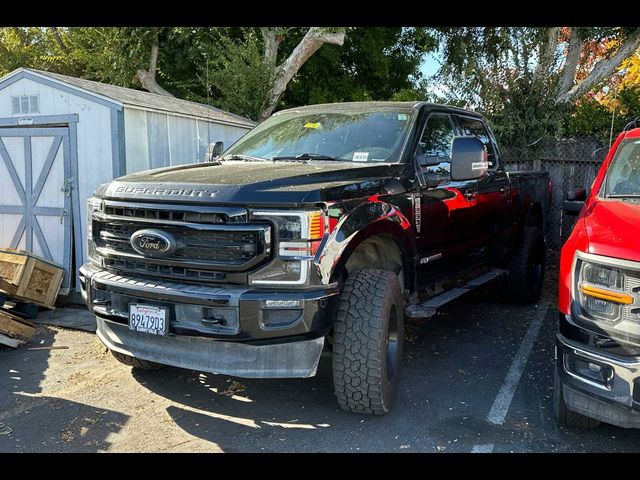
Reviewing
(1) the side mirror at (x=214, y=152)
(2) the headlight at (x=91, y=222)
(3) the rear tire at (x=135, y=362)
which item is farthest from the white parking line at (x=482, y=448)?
(1) the side mirror at (x=214, y=152)

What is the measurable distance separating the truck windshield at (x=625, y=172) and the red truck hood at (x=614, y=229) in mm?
238

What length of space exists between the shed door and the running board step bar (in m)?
4.56

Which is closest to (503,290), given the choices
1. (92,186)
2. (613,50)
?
(92,186)

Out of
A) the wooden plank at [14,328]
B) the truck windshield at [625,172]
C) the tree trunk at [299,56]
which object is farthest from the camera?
the tree trunk at [299,56]

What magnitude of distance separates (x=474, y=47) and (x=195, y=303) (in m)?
12.4

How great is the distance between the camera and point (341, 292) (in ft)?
12.1

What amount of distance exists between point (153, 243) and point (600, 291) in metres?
2.61

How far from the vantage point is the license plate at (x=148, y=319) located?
3.50m

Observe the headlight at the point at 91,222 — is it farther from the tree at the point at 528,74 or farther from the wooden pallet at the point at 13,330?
the tree at the point at 528,74

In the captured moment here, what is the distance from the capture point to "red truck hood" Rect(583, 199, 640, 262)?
2.98 m

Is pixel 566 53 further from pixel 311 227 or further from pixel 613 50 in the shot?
pixel 311 227

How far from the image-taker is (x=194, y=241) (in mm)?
3469

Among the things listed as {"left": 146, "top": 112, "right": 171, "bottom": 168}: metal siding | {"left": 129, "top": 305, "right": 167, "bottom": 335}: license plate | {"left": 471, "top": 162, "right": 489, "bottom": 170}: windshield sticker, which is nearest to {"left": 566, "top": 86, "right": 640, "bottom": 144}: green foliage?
{"left": 471, "top": 162, "right": 489, "bottom": 170}: windshield sticker

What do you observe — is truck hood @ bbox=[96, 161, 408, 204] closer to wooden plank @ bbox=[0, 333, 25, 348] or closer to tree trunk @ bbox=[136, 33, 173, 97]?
wooden plank @ bbox=[0, 333, 25, 348]
